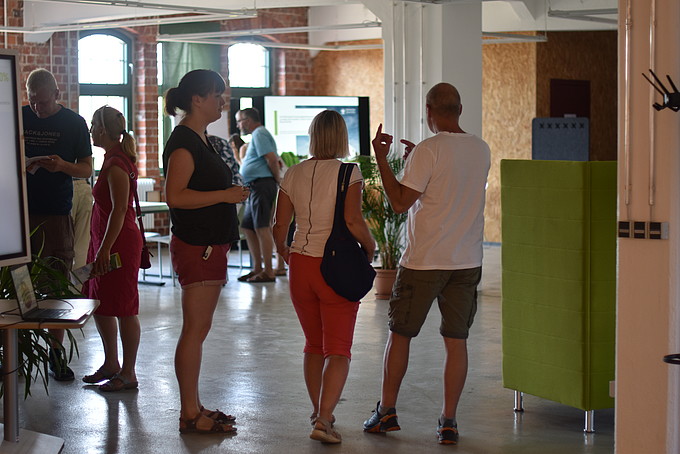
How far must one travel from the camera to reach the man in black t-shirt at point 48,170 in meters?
5.64

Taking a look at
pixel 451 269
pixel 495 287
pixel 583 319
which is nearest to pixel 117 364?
pixel 451 269

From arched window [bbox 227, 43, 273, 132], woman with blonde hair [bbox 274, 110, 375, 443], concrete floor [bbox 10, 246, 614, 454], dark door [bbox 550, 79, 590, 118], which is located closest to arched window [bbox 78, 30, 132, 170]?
arched window [bbox 227, 43, 273, 132]

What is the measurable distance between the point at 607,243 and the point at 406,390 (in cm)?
149

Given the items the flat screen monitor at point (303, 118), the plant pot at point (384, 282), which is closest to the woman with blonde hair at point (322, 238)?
the plant pot at point (384, 282)

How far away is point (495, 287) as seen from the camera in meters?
9.48

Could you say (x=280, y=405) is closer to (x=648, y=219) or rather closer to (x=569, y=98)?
(x=648, y=219)

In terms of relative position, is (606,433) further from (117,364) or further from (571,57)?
(571,57)

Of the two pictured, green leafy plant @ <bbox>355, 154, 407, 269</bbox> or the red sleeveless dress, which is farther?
green leafy plant @ <bbox>355, 154, 407, 269</bbox>

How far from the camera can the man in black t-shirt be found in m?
5.64

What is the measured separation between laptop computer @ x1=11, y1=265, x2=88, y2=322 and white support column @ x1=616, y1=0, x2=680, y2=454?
2072 mm

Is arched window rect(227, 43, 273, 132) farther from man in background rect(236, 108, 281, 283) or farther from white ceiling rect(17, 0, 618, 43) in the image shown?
man in background rect(236, 108, 281, 283)

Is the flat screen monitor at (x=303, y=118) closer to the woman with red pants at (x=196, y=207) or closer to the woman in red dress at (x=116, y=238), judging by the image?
the woman in red dress at (x=116, y=238)

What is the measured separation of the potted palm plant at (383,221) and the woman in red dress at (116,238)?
10.3 ft

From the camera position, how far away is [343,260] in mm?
4320
